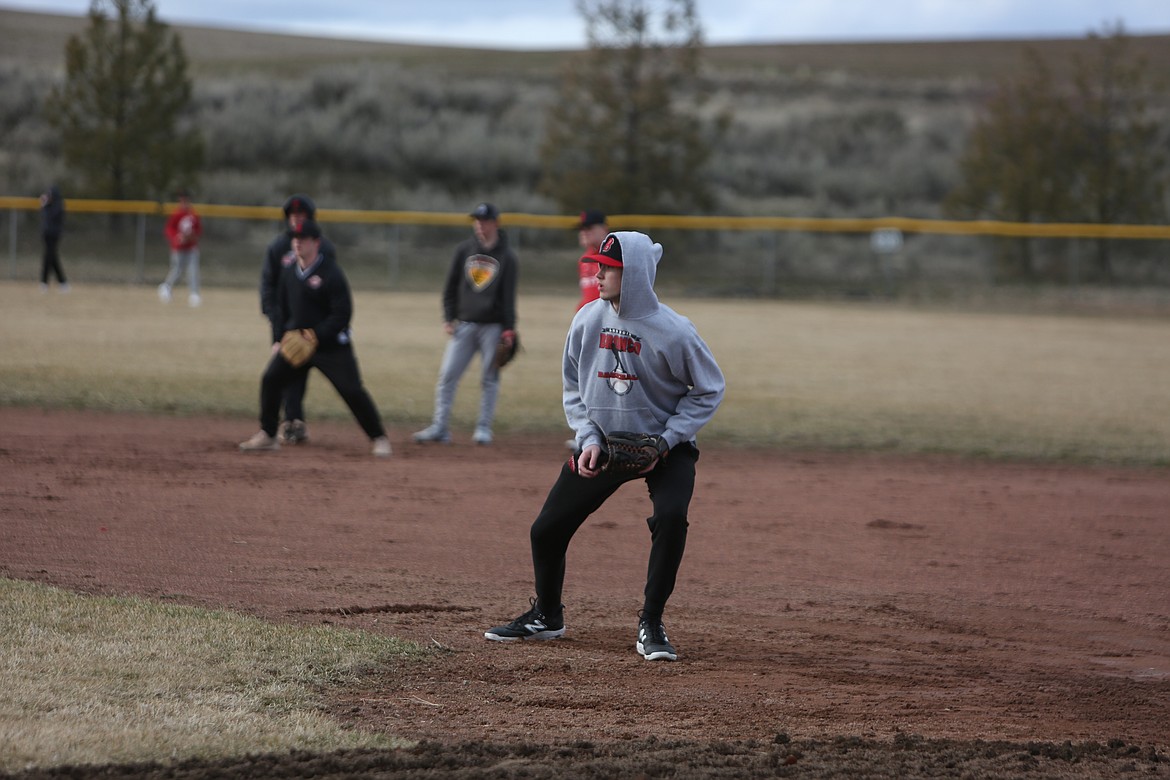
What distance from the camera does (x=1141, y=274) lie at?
31953mm

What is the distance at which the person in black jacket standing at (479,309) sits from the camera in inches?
442

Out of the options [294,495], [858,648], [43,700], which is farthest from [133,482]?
[858,648]

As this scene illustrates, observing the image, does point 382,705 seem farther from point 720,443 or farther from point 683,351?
point 720,443

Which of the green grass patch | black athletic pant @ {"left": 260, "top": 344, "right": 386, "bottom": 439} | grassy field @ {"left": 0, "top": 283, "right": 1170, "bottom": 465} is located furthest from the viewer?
grassy field @ {"left": 0, "top": 283, "right": 1170, "bottom": 465}

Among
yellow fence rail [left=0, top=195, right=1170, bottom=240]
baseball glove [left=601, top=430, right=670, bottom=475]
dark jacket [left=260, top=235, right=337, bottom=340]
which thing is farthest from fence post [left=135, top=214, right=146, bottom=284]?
baseball glove [left=601, top=430, right=670, bottom=475]

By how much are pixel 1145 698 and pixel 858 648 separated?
3.93 ft

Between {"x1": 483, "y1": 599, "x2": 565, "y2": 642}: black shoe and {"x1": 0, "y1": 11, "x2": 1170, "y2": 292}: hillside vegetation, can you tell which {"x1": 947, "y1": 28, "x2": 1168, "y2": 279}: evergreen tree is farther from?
{"x1": 483, "y1": 599, "x2": 565, "y2": 642}: black shoe

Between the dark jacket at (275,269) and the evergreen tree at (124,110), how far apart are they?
79.4 ft

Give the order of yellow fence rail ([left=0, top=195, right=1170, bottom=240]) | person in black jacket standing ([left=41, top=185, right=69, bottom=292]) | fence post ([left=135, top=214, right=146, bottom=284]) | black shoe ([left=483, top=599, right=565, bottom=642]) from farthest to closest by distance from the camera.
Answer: yellow fence rail ([left=0, top=195, right=1170, bottom=240]) < fence post ([left=135, top=214, right=146, bottom=284]) < person in black jacket standing ([left=41, top=185, right=69, bottom=292]) < black shoe ([left=483, top=599, right=565, bottom=642])

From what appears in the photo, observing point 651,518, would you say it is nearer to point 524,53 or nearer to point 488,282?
point 488,282

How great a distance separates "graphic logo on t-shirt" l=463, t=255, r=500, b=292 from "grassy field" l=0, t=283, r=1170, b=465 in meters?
1.72

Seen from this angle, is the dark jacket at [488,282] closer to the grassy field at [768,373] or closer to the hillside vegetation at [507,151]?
the grassy field at [768,373]

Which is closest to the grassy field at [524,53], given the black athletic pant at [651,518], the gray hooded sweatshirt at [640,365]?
the gray hooded sweatshirt at [640,365]

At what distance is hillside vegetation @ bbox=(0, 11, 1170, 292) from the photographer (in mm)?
35812
